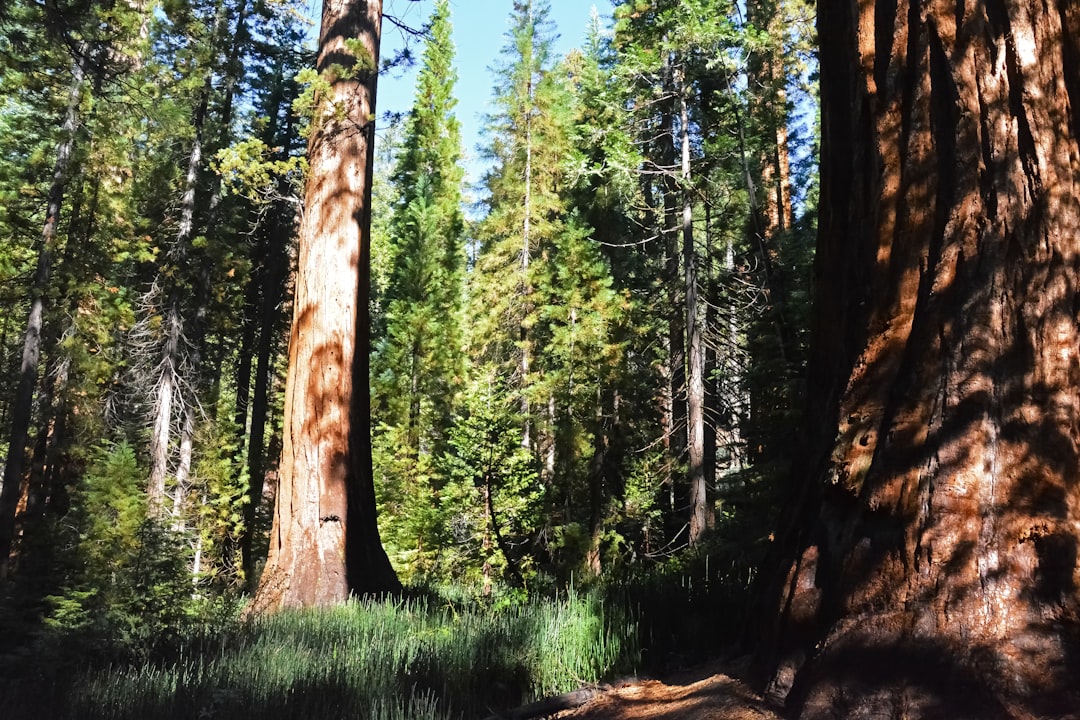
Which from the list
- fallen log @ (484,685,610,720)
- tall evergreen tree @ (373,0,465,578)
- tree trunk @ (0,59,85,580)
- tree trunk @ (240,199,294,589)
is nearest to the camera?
fallen log @ (484,685,610,720)

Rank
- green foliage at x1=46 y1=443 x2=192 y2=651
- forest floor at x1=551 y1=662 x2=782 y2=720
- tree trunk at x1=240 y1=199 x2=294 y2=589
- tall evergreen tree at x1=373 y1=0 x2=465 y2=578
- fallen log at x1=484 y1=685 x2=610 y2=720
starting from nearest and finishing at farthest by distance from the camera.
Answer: forest floor at x1=551 y1=662 x2=782 y2=720, fallen log at x1=484 y1=685 x2=610 y2=720, green foliage at x1=46 y1=443 x2=192 y2=651, tree trunk at x1=240 y1=199 x2=294 y2=589, tall evergreen tree at x1=373 y1=0 x2=465 y2=578

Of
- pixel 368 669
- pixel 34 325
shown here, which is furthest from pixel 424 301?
pixel 368 669

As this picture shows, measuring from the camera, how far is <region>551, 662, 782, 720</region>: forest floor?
8.46ft

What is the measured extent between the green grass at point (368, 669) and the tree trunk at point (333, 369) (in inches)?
59.3

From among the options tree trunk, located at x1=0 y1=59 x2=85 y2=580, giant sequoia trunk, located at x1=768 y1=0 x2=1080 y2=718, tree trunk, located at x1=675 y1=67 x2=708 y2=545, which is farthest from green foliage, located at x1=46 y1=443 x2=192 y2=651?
tree trunk, located at x1=675 y1=67 x2=708 y2=545

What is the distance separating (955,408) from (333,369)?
5.63 meters

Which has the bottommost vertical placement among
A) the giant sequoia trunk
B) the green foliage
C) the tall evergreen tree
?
the green foliage

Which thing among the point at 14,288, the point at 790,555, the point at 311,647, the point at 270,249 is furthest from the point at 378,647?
the point at 270,249

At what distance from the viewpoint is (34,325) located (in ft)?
47.1

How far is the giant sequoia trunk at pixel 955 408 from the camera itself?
224 centimetres

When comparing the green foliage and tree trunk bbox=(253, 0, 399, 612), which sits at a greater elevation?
tree trunk bbox=(253, 0, 399, 612)

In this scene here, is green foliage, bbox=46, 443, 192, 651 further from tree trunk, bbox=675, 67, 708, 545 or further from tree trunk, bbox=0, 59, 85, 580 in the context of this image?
tree trunk, bbox=675, 67, 708, 545

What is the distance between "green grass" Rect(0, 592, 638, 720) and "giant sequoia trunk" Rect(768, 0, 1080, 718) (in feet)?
4.48

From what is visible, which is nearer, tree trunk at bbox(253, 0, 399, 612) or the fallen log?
the fallen log
